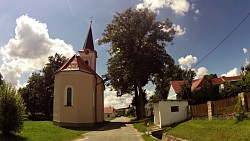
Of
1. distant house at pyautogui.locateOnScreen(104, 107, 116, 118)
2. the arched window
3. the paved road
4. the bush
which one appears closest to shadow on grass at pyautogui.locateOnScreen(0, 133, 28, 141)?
the bush

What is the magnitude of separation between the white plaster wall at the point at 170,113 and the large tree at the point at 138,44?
12.4m

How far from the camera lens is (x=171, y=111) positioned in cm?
2597

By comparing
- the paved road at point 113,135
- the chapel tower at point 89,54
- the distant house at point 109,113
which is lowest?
the distant house at point 109,113

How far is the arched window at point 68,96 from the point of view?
31.8 meters

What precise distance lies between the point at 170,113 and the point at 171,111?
24 centimetres

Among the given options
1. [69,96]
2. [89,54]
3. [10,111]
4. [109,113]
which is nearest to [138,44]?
[89,54]

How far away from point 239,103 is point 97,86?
24.3m

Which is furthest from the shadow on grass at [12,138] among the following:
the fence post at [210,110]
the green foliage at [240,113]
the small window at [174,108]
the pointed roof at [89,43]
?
the pointed roof at [89,43]

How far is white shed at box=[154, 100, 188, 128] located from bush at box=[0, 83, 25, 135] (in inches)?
500

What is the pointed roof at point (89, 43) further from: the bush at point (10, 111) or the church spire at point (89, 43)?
the bush at point (10, 111)

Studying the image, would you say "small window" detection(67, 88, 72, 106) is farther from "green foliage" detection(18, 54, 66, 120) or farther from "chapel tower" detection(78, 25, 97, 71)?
"green foliage" detection(18, 54, 66, 120)

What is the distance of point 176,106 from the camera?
26078 mm

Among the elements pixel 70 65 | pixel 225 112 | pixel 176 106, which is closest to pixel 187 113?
pixel 176 106

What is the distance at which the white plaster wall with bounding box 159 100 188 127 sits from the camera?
25.5m
